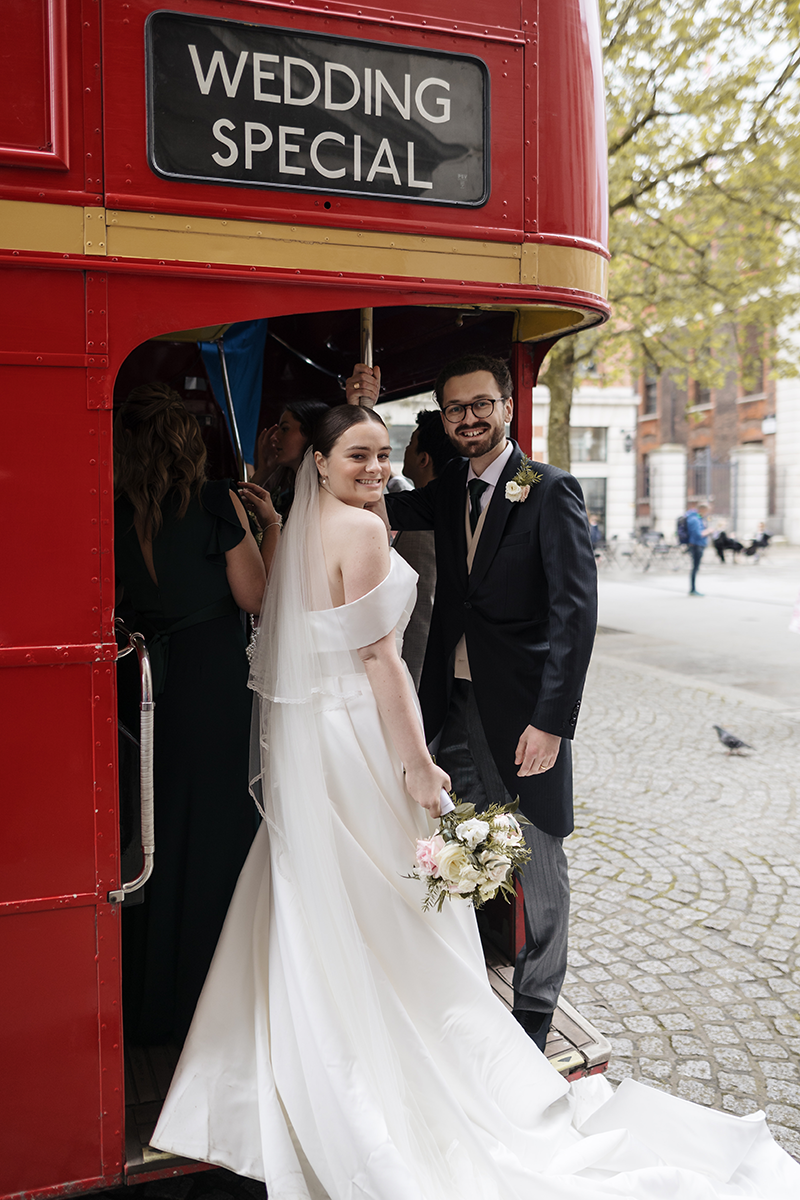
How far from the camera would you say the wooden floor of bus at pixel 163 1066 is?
2.42 meters

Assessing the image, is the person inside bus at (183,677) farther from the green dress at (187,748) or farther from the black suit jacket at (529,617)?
the black suit jacket at (529,617)

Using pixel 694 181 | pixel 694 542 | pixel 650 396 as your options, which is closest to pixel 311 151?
pixel 694 181

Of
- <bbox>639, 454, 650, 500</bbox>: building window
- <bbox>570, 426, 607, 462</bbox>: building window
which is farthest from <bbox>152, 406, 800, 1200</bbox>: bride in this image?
<bbox>639, 454, 650, 500</bbox>: building window

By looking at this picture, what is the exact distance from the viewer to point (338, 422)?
265 centimetres

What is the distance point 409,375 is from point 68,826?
2.44 meters

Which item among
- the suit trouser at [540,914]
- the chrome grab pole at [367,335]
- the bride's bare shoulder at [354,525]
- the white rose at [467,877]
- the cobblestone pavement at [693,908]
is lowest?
the cobblestone pavement at [693,908]

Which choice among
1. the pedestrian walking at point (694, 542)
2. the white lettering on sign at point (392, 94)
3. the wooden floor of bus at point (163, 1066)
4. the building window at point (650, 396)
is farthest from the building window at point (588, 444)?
the white lettering on sign at point (392, 94)

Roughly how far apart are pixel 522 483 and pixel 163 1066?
2.11m

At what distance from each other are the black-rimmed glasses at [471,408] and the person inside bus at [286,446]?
1.98 feet

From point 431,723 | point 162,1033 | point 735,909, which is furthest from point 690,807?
point 162,1033

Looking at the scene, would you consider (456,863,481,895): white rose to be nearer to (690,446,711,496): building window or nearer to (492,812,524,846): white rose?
(492,812,524,846): white rose

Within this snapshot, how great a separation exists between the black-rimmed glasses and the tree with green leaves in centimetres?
813

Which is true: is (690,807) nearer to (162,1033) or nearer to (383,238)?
(162,1033)

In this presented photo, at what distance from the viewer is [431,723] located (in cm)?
325
